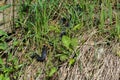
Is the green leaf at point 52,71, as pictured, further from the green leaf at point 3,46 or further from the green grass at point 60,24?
the green leaf at point 3,46

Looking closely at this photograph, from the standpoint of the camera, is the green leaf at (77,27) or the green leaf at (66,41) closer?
the green leaf at (66,41)

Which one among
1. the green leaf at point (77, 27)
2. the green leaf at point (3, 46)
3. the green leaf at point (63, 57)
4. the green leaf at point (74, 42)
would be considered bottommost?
the green leaf at point (63, 57)

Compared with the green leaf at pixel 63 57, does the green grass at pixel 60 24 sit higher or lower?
higher

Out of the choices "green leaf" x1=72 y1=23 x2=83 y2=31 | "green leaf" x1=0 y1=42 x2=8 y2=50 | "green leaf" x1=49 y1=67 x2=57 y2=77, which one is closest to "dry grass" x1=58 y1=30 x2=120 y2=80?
"green leaf" x1=49 y1=67 x2=57 y2=77

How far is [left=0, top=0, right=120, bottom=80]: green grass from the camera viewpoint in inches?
96.4

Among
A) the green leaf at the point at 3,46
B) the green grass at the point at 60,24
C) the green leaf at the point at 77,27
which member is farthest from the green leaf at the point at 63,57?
the green leaf at the point at 3,46

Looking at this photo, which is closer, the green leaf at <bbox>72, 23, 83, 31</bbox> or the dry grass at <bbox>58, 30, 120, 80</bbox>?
the dry grass at <bbox>58, 30, 120, 80</bbox>

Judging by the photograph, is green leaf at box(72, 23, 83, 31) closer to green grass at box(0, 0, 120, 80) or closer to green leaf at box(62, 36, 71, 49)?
green grass at box(0, 0, 120, 80)

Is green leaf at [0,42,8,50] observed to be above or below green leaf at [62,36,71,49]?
below

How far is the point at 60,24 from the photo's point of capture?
2645 millimetres

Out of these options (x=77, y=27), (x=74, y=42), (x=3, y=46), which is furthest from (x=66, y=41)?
(x=3, y=46)

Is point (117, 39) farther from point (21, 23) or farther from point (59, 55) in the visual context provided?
point (21, 23)

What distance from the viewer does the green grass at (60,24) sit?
8.04 feet

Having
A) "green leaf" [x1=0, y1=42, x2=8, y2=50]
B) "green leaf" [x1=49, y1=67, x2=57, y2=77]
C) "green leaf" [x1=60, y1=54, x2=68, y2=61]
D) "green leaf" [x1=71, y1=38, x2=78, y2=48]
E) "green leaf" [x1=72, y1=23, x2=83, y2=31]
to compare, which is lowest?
"green leaf" [x1=49, y1=67, x2=57, y2=77]
